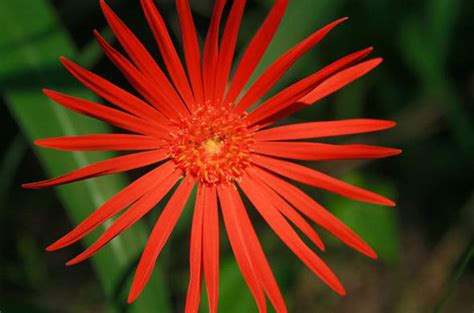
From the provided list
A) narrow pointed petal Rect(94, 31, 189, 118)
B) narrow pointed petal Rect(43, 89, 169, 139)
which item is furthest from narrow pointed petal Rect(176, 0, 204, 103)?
narrow pointed petal Rect(43, 89, 169, 139)

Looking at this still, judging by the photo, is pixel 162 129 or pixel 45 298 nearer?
pixel 162 129

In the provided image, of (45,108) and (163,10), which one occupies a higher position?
(163,10)

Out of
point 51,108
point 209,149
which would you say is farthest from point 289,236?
point 51,108

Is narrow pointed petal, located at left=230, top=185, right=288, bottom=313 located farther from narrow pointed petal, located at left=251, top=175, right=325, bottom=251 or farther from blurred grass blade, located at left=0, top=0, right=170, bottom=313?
blurred grass blade, located at left=0, top=0, right=170, bottom=313

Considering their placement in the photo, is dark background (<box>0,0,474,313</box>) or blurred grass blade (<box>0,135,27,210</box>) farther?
dark background (<box>0,0,474,313</box>)

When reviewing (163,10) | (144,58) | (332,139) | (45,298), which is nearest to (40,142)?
(144,58)

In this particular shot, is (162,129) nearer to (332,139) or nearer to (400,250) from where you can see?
(332,139)

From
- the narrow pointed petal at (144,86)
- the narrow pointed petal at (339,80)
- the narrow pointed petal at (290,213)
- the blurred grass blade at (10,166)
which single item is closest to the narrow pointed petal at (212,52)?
the narrow pointed petal at (144,86)
